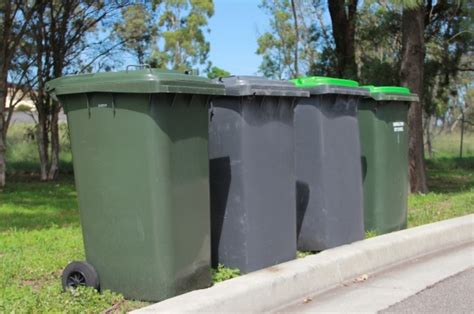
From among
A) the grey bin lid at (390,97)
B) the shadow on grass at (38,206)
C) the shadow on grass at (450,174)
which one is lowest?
the shadow on grass at (450,174)

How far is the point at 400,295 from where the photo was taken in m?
5.30

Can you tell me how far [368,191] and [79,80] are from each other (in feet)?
12.2

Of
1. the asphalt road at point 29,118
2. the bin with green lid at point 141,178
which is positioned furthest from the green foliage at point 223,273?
the asphalt road at point 29,118

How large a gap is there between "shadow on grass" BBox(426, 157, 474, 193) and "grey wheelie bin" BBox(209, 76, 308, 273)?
30.5 ft

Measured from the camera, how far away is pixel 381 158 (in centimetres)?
712

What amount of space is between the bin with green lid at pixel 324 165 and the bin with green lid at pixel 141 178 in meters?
1.65

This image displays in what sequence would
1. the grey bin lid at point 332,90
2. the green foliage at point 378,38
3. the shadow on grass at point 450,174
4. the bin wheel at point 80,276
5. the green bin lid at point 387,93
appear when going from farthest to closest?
the green foliage at point 378,38 < the shadow on grass at point 450,174 < the green bin lid at point 387,93 < the grey bin lid at point 332,90 < the bin wheel at point 80,276

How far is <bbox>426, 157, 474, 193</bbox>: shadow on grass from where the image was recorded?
15.0m

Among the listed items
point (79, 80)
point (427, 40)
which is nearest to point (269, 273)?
point (79, 80)

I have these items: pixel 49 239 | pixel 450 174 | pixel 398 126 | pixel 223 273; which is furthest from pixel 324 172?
pixel 450 174

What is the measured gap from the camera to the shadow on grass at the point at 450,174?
14996 mm

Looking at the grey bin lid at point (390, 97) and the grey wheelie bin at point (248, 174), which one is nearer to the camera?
the grey wheelie bin at point (248, 174)

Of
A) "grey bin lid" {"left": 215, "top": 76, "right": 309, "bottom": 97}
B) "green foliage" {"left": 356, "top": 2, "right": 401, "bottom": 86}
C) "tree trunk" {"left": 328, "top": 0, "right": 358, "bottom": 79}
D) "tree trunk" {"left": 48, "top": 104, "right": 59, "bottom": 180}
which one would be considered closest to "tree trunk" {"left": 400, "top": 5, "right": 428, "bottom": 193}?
"green foliage" {"left": 356, "top": 2, "right": 401, "bottom": 86}

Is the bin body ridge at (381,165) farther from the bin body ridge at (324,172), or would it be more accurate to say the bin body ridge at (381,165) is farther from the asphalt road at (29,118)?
Answer: the asphalt road at (29,118)
